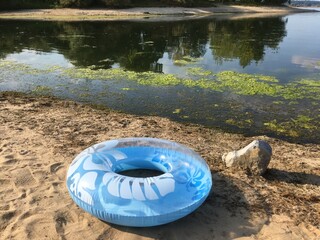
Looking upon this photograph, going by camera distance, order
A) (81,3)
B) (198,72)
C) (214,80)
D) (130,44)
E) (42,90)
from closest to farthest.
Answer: (42,90) → (214,80) → (198,72) → (130,44) → (81,3)

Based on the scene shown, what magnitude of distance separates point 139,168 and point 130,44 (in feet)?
37.2

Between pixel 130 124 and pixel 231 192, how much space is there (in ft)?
8.24

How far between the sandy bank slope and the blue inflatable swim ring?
223 millimetres

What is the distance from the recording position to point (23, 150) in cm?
469

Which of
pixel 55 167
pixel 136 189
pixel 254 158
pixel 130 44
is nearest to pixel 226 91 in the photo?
pixel 254 158

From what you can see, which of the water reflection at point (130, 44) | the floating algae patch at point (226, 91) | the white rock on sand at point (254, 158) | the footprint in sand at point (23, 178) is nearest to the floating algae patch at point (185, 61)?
the water reflection at point (130, 44)

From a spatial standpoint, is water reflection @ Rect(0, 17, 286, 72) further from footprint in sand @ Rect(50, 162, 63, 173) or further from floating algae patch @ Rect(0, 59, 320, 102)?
footprint in sand @ Rect(50, 162, 63, 173)

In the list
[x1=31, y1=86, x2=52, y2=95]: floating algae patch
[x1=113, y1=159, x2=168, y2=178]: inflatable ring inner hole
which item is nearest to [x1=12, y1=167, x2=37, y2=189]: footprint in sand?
[x1=113, y1=159, x2=168, y2=178]: inflatable ring inner hole

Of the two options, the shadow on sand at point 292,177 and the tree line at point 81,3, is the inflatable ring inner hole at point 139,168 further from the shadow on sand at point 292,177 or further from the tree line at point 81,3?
the tree line at point 81,3

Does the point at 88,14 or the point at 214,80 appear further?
the point at 88,14

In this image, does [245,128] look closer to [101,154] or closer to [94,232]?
[101,154]

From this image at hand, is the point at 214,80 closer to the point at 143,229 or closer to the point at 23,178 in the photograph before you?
the point at 23,178

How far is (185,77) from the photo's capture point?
9.30 metres

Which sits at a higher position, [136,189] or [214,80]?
[136,189]
